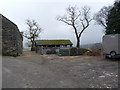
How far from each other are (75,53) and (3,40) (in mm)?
15471

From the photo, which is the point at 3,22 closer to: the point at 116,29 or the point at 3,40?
the point at 3,40

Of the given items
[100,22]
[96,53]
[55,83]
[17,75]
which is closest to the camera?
[55,83]

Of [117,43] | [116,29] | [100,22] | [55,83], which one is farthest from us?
[100,22]

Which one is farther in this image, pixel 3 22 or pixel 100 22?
pixel 100 22

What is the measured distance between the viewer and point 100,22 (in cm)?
4700

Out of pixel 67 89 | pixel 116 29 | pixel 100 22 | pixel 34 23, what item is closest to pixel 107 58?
pixel 116 29

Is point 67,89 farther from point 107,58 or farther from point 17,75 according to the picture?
point 107,58

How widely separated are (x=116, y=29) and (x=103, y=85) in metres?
16.8

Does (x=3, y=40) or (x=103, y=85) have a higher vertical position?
(x=3, y=40)

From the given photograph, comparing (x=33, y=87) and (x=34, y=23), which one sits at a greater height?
(x=34, y=23)

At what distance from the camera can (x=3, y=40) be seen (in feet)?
58.5

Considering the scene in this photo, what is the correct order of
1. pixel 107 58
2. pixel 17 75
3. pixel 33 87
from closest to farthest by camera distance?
pixel 33 87
pixel 17 75
pixel 107 58

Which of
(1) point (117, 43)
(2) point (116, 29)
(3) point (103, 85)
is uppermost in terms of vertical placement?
(2) point (116, 29)

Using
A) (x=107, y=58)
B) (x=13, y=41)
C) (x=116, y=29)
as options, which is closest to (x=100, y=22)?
(x=116, y=29)
